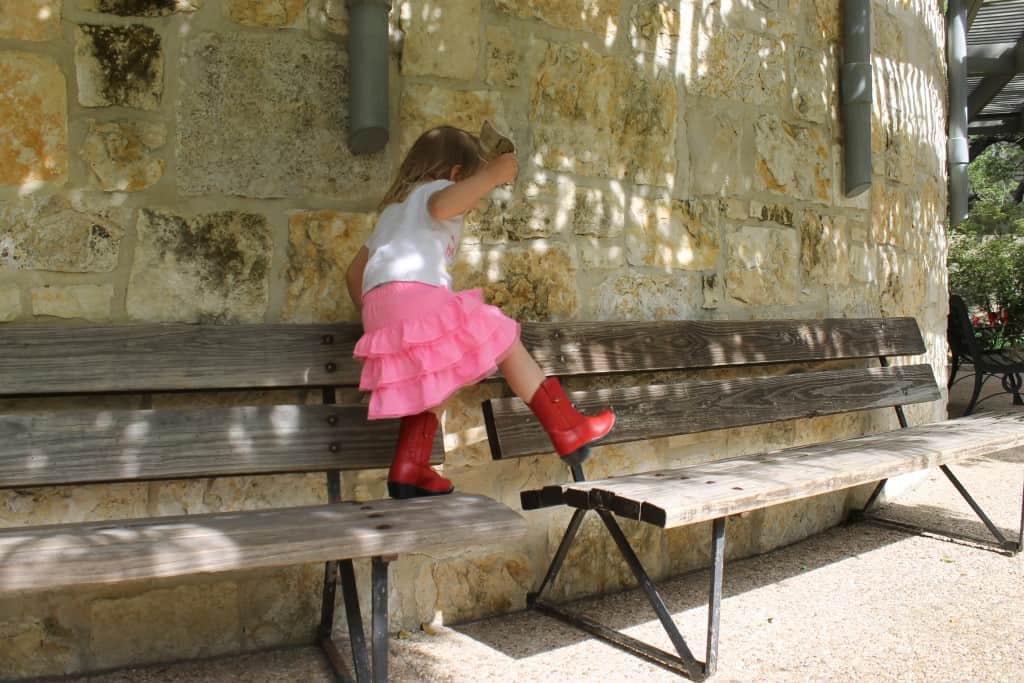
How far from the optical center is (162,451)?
2.31 metres

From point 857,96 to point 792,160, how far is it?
494mm

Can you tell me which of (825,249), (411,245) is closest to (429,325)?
(411,245)

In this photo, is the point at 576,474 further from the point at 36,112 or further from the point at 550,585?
the point at 36,112

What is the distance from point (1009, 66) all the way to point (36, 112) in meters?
8.84

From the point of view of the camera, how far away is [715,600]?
2.57 m

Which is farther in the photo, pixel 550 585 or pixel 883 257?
pixel 883 257

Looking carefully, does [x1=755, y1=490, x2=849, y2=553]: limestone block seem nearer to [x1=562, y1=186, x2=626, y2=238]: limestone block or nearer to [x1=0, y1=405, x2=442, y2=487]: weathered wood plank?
[x1=562, y1=186, x2=626, y2=238]: limestone block

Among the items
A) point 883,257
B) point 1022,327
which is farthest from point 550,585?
point 1022,327

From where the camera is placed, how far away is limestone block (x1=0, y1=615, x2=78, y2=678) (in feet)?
7.66

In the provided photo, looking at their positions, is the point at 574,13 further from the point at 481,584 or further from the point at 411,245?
the point at 481,584

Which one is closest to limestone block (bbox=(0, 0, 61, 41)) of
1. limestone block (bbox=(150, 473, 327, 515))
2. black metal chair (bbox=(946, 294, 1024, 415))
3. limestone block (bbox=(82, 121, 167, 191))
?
limestone block (bbox=(82, 121, 167, 191))

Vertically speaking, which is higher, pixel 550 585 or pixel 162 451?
pixel 162 451

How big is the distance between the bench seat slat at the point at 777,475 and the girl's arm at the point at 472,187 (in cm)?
82

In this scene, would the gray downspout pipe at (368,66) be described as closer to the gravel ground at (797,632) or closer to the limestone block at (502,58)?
the limestone block at (502,58)
